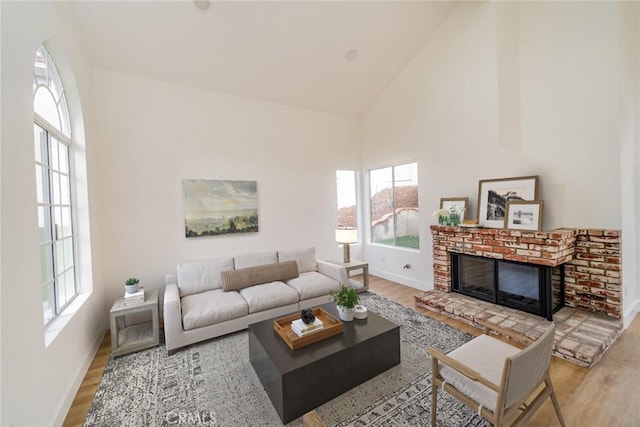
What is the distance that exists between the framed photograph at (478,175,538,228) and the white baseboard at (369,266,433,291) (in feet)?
4.69

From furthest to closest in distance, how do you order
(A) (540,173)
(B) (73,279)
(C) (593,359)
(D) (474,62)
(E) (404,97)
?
(E) (404,97), (D) (474,62), (A) (540,173), (B) (73,279), (C) (593,359)

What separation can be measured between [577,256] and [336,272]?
2919 millimetres

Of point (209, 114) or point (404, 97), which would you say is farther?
point (404, 97)

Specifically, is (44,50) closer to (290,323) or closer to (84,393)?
→ (84,393)

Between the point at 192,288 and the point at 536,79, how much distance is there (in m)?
5.04

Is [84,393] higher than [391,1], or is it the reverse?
[391,1]

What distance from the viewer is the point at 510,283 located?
135 inches

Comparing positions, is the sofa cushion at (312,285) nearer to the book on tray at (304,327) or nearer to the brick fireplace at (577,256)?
the book on tray at (304,327)

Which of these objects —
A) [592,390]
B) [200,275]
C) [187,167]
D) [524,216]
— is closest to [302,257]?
[200,275]

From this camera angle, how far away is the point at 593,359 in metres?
2.36

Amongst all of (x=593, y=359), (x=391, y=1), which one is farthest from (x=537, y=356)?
(x=391, y=1)

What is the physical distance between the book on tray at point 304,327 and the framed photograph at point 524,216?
274cm

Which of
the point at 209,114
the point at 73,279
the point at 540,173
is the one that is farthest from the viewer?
the point at 209,114

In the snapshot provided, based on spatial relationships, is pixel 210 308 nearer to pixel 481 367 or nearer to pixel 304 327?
pixel 304 327
